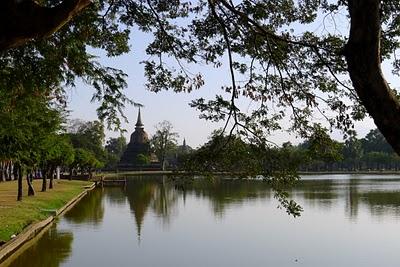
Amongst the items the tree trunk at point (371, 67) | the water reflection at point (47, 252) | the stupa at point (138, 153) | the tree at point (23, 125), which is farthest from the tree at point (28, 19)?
the stupa at point (138, 153)

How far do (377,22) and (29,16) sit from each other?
3318 mm

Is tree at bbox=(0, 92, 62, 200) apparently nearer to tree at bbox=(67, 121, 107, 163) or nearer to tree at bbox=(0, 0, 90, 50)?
tree at bbox=(0, 0, 90, 50)

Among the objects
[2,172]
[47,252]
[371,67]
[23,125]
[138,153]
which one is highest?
[138,153]

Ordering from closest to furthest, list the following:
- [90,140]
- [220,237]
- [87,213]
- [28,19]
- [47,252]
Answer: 1. [28,19]
2. [47,252]
3. [220,237]
4. [87,213]
5. [90,140]

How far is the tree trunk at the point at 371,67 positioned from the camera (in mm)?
3928

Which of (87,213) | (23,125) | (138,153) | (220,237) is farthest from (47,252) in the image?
(138,153)

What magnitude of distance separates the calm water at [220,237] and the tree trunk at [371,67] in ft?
11.1

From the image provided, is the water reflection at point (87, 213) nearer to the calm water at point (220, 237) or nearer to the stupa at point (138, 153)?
the calm water at point (220, 237)

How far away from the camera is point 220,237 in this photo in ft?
68.7

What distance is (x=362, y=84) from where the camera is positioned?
405cm

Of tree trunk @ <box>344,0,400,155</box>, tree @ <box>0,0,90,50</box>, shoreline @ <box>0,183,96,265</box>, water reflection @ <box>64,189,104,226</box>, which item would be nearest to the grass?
shoreline @ <box>0,183,96,265</box>

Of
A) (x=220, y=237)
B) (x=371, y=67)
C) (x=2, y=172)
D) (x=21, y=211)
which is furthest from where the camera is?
(x=2, y=172)

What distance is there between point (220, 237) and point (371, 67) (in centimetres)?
1754

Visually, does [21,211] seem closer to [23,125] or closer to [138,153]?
[23,125]
